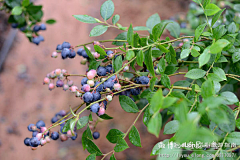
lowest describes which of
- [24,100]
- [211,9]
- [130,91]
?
[24,100]

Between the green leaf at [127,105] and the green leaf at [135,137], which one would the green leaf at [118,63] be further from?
the green leaf at [135,137]

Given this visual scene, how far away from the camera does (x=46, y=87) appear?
250cm

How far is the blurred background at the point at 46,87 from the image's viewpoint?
7.13 ft

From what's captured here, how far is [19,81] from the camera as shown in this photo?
2.55 metres

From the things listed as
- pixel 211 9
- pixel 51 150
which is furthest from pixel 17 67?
pixel 211 9

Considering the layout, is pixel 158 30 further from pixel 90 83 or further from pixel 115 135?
pixel 115 135

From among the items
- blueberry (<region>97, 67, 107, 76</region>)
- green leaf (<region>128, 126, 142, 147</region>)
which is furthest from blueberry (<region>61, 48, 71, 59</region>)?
green leaf (<region>128, 126, 142, 147</region>)

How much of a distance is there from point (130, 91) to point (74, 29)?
2.23 m

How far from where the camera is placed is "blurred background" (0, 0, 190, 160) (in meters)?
2.17

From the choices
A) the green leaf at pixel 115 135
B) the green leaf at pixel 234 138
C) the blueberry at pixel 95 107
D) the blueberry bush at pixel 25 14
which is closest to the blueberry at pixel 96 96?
the blueberry at pixel 95 107

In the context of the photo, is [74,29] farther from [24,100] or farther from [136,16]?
[24,100]

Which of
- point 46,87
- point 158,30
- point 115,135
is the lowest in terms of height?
point 46,87

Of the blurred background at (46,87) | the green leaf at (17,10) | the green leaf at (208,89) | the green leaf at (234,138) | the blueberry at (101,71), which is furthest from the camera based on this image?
the blurred background at (46,87)

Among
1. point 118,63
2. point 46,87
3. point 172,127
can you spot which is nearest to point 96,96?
point 118,63
